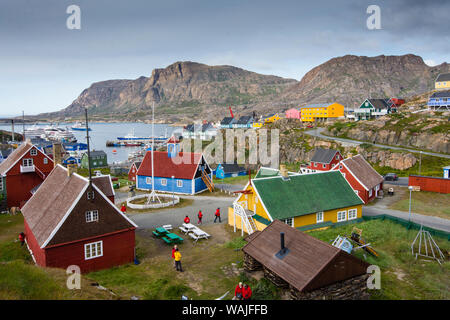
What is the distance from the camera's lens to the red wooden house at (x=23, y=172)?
34750 millimetres

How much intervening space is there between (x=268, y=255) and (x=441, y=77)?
366 ft

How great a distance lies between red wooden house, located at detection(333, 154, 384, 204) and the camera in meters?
36.3

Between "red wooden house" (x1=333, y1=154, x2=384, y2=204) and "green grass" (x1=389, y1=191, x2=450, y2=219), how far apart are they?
2.93 m

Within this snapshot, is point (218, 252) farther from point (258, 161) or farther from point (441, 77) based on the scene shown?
point (441, 77)

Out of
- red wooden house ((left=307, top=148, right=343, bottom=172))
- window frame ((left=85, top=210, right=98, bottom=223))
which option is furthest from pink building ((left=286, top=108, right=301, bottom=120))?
window frame ((left=85, top=210, right=98, bottom=223))

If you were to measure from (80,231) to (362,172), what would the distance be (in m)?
33.1

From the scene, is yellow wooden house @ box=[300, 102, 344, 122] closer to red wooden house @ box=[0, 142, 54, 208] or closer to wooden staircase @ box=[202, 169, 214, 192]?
wooden staircase @ box=[202, 169, 214, 192]

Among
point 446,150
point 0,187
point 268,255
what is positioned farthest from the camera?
point 446,150

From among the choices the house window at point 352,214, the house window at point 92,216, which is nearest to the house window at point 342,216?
the house window at point 352,214

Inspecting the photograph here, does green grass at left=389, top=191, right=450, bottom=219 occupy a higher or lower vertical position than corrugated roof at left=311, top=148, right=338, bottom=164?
lower

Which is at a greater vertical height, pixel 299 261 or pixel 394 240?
pixel 299 261

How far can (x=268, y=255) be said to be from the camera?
14.7 meters

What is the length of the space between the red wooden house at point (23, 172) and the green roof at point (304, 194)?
27304 millimetres

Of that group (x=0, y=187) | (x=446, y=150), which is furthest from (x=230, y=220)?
(x=446, y=150)
